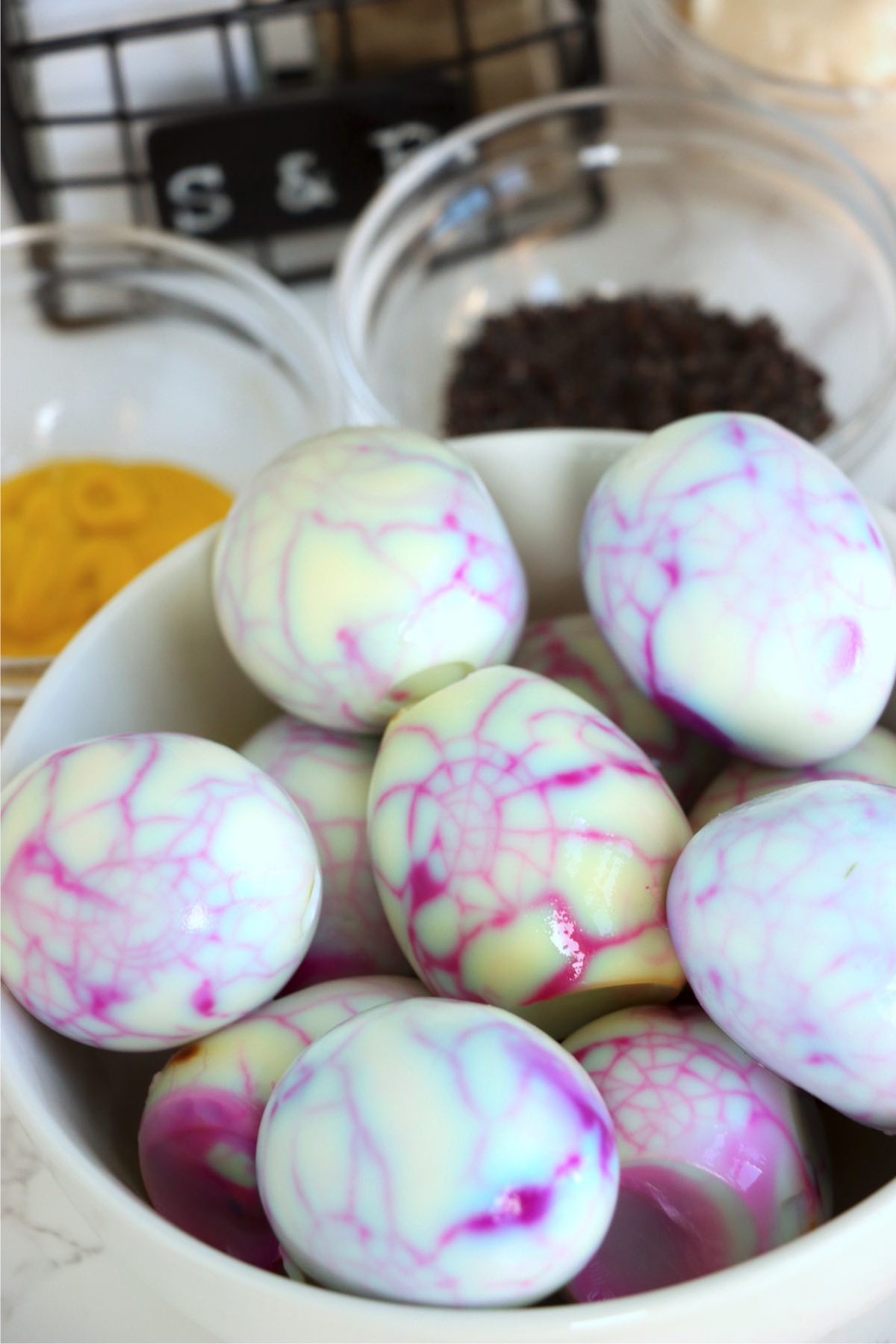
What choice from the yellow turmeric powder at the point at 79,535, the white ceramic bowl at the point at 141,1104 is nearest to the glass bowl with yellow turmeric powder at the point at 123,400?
the yellow turmeric powder at the point at 79,535

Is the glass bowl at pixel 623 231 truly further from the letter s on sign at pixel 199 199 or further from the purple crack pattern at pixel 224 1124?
the purple crack pattern at pixel 224 1124

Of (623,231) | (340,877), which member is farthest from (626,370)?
(340,877)

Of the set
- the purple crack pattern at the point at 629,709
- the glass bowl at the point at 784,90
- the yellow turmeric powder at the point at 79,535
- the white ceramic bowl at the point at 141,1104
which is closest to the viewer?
the white ceramic bowl at the point at 141,1104

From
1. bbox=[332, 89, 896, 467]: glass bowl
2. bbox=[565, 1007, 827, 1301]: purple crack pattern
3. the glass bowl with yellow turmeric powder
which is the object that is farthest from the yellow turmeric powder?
bbox=[565, 1007, 827, 1301]: purple crack pattern

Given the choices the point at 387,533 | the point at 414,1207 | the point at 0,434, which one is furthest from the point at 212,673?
the point at 0,434

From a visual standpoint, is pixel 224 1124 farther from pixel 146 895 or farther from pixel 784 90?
pixel 784 90

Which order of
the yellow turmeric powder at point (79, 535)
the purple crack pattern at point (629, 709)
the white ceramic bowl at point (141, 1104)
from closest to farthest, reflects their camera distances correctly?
1. the white ceramic bowl at point (141, 1104)
2. the purple crack pattern at point (629, 709)
3. the yellow turmeric powder at point (79, 535)
